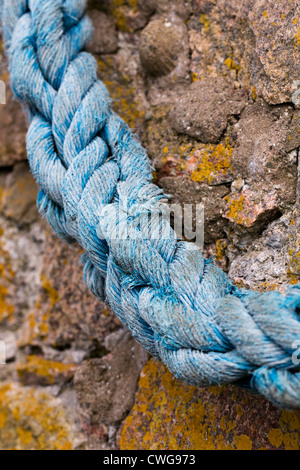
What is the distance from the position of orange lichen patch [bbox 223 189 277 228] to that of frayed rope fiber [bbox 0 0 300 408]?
0.38 ft

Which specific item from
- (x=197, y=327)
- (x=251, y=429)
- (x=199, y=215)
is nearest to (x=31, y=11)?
(x=199, y=215)

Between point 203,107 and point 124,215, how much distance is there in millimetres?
270

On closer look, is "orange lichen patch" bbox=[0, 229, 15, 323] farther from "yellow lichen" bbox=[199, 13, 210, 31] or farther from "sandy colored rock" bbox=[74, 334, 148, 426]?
"yellow lichen" bbox=[199, 13, 210, 31]

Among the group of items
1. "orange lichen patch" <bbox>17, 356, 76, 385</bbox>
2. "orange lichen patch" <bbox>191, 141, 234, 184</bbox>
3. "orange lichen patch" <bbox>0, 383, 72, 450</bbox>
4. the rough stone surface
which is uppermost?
the rough stone surface

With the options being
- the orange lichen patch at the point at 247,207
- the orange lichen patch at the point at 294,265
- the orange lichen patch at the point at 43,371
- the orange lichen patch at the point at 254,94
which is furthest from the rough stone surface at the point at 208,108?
the orange lichen patch at the point at 43,371

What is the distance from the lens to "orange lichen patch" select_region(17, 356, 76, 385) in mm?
1100

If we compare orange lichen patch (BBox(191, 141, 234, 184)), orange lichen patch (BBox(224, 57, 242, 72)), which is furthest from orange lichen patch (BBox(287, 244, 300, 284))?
orange lichen patch (BBox(224, 57, 242, 72))

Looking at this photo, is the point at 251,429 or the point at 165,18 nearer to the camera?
the point at 251,429

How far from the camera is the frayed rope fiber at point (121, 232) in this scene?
613mm

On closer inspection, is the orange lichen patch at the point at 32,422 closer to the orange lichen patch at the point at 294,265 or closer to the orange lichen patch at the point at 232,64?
the orange lichen patch at the point at 294,265

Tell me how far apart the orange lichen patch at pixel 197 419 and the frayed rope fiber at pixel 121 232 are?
16cm

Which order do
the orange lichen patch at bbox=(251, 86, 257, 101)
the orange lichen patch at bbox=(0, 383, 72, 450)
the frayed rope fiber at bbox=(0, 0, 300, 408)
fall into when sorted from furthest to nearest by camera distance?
the orange lichen patch at bbox=(0, 383, 72, 450)
the orange lichen patch at bbox=(251, 86, 257, 101)
the frayed rope fiber at bbox=(0, 0, 300, 408)

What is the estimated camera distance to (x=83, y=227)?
2.58 feet
